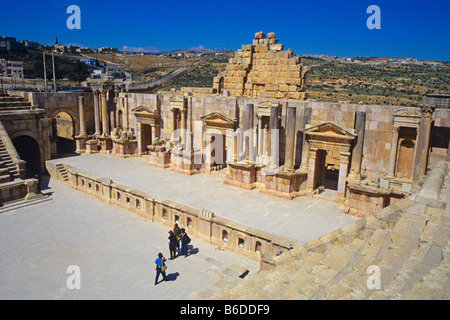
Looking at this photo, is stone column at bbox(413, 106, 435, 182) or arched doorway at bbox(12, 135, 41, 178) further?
arched doorway at bbox(12, 135, 41, 178)

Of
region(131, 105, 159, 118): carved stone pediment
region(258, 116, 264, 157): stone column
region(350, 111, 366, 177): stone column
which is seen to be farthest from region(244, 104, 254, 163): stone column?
region(131, 105, 159, 118): carved stone pediment

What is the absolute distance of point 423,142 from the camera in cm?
1170

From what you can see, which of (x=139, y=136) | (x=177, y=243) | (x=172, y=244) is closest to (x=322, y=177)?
(x=177, y=243)

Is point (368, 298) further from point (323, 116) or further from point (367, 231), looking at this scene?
point (323, 116)

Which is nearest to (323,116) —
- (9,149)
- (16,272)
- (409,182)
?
(409,182)

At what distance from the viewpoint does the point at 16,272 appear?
31.5 ft

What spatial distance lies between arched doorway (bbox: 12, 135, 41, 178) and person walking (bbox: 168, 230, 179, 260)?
12.9 m

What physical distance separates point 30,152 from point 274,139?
14.4 m

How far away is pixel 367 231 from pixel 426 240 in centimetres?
150

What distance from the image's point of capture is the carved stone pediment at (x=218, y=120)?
17016mm

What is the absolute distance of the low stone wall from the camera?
10273 mm

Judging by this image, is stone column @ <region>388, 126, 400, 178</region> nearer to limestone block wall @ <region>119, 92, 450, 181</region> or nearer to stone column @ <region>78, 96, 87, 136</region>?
limestone block wall @ <region>119, 92, 450, 181</region>

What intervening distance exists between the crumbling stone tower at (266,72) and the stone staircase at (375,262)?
11038 millimetres

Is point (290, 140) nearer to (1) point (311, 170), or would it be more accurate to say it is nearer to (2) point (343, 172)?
(1) point (311, 170)
